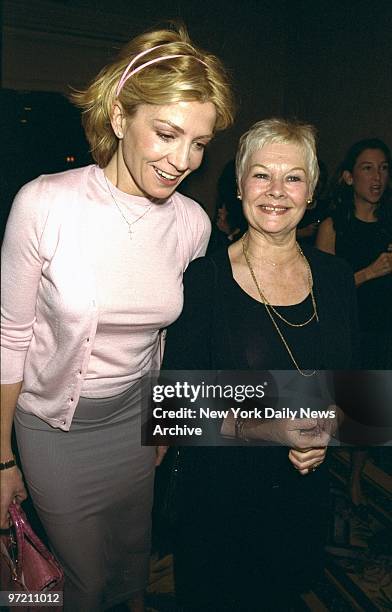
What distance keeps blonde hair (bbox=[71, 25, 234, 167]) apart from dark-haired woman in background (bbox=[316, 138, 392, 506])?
0.91 m

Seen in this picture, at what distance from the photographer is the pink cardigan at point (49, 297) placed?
0.88m

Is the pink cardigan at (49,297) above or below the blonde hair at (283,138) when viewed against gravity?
below

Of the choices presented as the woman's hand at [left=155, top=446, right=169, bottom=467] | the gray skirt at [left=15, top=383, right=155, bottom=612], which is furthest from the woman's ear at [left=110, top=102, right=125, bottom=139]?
the woman's hand at [left=155, top=446, right=169, bottom=467]

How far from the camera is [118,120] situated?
0.93 meters

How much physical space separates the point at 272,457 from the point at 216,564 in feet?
0.99

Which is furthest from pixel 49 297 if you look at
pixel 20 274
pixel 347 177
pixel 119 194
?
pixel 347 177

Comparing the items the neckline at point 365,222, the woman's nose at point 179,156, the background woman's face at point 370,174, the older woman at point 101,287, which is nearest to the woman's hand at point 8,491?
the older woman at point 101,287

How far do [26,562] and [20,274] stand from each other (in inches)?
22.4

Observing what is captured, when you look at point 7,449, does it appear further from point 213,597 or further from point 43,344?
point 213,597

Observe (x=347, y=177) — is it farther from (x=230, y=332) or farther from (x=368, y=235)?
(x=230, y=332)

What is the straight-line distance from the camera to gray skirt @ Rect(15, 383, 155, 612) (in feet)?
3.51

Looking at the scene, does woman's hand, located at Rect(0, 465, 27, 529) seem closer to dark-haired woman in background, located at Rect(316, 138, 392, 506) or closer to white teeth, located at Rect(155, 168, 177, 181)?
white teeth, located at Rect(155, 168, 177, 181)

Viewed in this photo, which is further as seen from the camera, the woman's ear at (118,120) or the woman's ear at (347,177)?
the woman's ear at (347,177)

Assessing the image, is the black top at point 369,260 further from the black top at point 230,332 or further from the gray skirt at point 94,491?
the gray skirt at point 94,491
